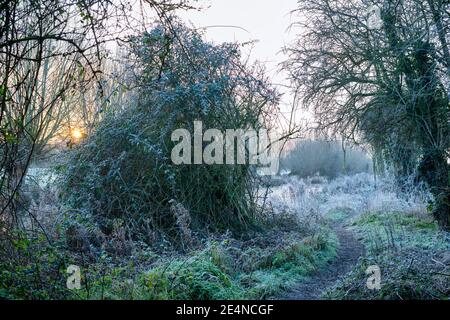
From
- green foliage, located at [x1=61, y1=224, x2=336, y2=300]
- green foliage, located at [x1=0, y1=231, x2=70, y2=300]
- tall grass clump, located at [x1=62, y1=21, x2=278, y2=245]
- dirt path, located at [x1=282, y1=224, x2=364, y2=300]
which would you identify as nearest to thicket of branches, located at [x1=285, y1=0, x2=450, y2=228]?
tall grass clump, located at [x1=62, y1=21, x2=278, y2=245]

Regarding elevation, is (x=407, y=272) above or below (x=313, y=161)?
below

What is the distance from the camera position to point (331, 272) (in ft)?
22.4

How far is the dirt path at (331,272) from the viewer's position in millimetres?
5562

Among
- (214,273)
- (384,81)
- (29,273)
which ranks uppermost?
(384,81)

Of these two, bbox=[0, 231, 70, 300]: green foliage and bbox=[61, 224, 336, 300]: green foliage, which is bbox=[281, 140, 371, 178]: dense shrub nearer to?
bbox=[61, 224, 336, 300]: green foliage

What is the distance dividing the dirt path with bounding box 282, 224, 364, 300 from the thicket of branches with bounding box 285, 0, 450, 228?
1.90m

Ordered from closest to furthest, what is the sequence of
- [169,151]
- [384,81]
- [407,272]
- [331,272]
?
1. [407,272]
2. [331,272]
3. [169,151]
4. [384,81]

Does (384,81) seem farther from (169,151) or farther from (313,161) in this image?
(313,161)

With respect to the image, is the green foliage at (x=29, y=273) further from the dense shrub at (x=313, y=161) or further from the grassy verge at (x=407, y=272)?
the dense shrub at (x=313, y=161)

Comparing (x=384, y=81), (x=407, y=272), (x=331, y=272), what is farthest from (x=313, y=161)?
(x=407, y=272)

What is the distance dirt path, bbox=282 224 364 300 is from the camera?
18.2ft

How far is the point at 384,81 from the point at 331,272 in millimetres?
4347

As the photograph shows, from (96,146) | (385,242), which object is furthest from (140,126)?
(385,242)
